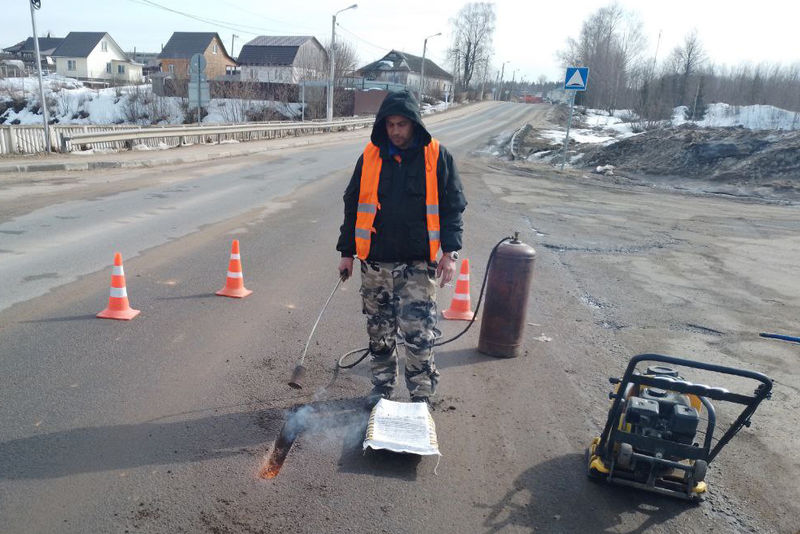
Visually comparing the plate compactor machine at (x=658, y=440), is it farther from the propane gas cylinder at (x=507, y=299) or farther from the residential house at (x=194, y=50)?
the residential house at (x=194, y=50)

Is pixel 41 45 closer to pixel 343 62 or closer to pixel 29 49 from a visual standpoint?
pixel 29 49

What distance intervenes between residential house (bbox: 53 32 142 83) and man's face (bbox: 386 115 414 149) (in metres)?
90.4

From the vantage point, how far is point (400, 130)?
372cm

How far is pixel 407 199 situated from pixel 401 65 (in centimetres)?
9749

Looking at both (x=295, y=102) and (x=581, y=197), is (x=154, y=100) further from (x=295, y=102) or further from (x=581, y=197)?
(x=581, y=197)

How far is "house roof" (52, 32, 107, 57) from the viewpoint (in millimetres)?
84562

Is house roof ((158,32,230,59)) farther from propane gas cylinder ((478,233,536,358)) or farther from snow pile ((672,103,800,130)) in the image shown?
propane gas cylinder ((478,233,536,358))

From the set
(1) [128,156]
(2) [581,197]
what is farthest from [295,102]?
(2) [581,197]

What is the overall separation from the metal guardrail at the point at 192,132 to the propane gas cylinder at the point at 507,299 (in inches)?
704

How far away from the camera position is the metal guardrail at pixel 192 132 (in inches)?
743

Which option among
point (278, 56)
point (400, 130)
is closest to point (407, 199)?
point (400, 130)

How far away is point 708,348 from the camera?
5773mm

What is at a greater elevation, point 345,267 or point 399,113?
point 399,113

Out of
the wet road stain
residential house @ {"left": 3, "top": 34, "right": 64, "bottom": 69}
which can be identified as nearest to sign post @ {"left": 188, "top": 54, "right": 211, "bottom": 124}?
the wet road stain
